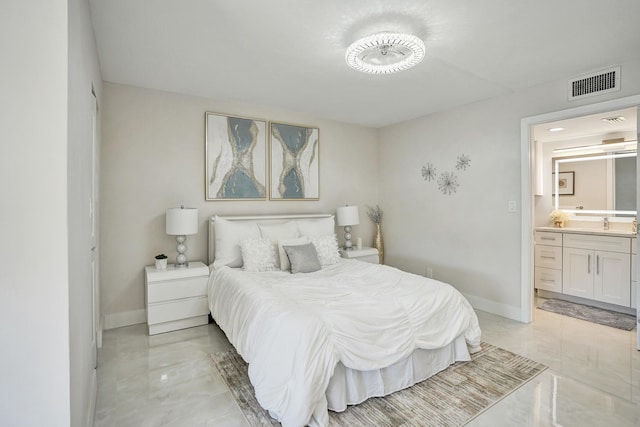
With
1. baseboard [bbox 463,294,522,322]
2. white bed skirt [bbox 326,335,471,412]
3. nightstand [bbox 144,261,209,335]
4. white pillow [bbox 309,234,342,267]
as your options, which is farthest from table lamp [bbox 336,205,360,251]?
white bed skirt [bbox 326,335,471,412]

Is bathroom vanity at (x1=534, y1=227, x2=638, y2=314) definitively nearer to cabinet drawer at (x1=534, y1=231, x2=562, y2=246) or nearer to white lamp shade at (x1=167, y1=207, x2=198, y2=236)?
cabinet drawer at (x1=534, y1=231, x2=562, y2=246)

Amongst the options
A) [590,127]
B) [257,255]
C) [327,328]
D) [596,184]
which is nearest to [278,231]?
[257,255]

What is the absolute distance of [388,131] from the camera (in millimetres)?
5086

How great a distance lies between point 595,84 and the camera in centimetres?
293

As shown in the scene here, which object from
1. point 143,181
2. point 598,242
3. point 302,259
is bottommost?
point 302,259

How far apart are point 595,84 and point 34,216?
4.17 meters

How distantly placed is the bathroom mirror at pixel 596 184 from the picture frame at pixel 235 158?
4397 mm

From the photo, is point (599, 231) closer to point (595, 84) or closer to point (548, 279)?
point (548, 279)

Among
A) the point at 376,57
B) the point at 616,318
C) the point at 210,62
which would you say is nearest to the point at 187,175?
the point at 210,62

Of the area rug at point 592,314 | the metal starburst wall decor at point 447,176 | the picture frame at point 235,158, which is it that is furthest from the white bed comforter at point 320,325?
the area rug at point 592,314

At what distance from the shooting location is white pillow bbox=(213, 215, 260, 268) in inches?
137

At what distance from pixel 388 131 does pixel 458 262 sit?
2282 mm

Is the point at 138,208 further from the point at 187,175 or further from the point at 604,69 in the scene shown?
the point at 604,69

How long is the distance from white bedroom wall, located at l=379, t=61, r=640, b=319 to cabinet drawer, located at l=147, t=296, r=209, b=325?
2961mm
